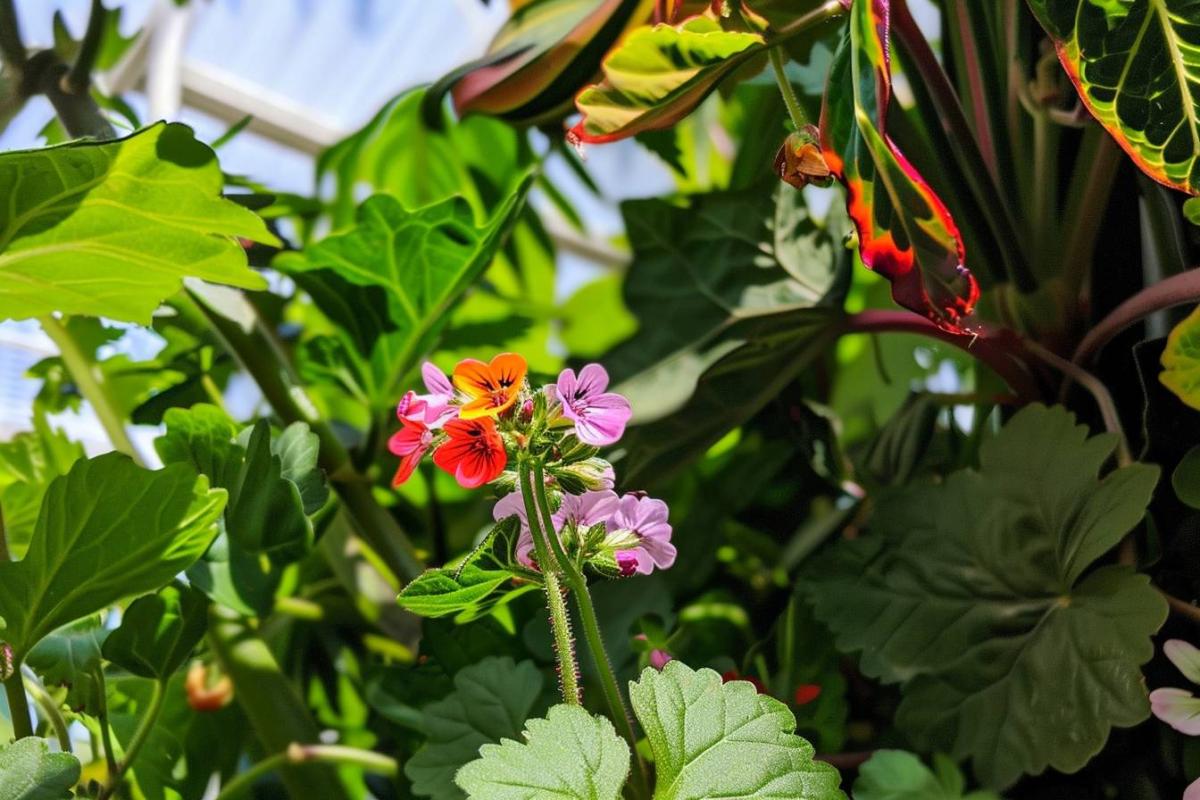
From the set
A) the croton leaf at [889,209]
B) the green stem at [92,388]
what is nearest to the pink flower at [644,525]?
the croton leaf at [889,209]

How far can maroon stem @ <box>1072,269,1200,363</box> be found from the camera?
0.39 m

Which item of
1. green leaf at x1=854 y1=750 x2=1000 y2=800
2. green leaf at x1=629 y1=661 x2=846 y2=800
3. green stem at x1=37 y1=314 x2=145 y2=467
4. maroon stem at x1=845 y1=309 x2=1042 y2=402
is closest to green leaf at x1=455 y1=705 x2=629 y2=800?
green leaf at x1=629 y1=661 x2=846 y2=800

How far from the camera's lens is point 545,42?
0.52m

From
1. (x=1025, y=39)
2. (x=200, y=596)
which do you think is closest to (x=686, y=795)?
(x=200, y=596)

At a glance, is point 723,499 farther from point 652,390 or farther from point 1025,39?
point 1025,39

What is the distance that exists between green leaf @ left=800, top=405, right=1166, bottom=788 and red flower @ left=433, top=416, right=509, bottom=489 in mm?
193

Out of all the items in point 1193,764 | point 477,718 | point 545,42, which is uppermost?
Answer: point 545,42

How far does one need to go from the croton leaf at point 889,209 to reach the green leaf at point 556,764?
151mm

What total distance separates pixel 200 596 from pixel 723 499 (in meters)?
0.29

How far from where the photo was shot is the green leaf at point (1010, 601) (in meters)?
0.37

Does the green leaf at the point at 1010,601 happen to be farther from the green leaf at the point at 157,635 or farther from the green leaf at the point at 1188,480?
the green leaf at the point at 157,635

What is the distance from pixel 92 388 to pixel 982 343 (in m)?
0.43

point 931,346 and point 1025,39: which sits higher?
point 1025,39

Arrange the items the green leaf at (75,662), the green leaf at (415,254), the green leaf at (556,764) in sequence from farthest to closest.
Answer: the green leaf at (415,254)
the green leaf at (75,662)
the green leaf at (556,764)
